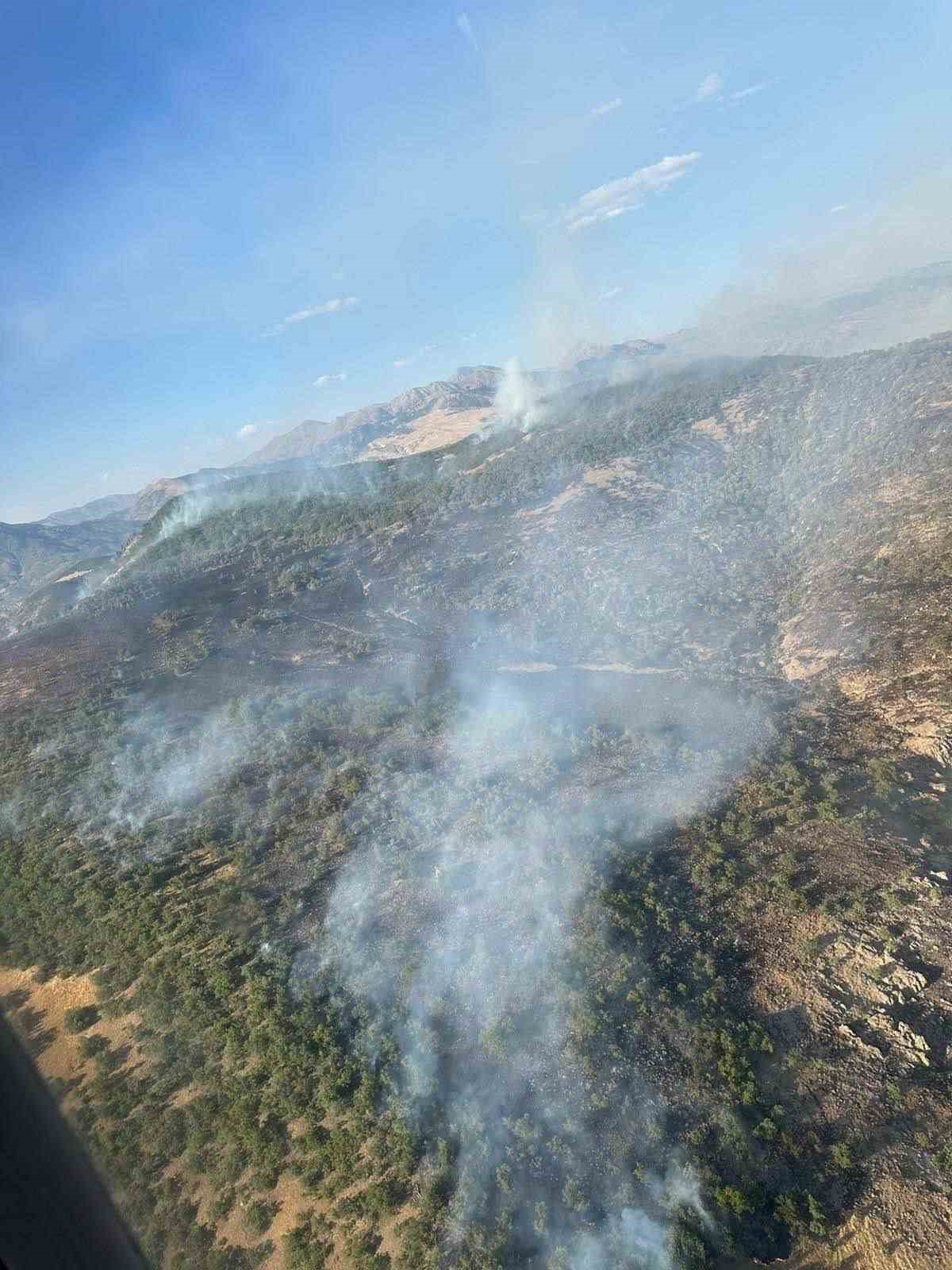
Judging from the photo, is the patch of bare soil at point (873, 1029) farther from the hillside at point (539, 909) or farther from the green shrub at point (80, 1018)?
the green shrub at point (80, 1018)

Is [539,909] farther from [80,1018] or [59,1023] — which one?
[59,1023]

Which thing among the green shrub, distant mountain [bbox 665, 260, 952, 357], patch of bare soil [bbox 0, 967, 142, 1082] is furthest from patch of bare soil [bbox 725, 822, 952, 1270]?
distant mountain [bbox 665, 260, 952, 357]

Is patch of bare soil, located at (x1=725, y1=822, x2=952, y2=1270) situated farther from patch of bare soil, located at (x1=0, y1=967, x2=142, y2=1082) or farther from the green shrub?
the green shrub

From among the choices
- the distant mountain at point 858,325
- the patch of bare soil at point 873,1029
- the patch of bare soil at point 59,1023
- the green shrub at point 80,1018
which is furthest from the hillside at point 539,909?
the distant mountain at point 858,325

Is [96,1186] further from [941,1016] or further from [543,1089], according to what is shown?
[941,1016]

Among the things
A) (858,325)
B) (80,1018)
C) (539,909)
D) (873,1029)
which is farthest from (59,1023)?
(858,325)

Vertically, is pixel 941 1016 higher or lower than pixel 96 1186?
lower

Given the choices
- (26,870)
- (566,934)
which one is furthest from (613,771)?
(26,870)

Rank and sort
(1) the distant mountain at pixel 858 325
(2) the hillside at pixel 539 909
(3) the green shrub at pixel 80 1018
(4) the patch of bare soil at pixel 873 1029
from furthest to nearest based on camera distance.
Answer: (1) the distant mountain at pixel 858 325, (3) the green shrub at pixel 80 1018, (2) the hillside at pixel 539 909, (4) the patch of bare soil at pixel 873 1029
